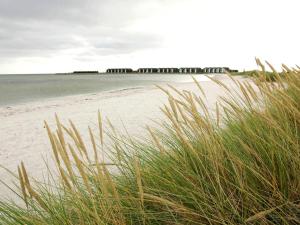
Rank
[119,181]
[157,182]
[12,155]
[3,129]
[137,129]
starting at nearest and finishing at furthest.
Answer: [157,182]
[119,181]
[12,155]
[137,129]
[3,129]

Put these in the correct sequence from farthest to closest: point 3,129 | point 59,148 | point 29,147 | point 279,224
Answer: point 3,129 < point 29,147 < point 279,224 < point 59,148

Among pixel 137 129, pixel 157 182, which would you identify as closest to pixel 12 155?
pixel 137 129

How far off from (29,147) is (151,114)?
3.35 m

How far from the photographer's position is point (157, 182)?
5.40 feet

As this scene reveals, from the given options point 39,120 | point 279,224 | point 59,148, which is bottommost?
point 39,120

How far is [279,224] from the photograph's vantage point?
1.38 metres

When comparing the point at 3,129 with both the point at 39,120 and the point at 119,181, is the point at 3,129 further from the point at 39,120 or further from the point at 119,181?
the point at 119,181

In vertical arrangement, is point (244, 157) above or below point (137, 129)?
above

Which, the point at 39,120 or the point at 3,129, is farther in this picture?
the point at 39,120

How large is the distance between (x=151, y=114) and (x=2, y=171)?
4.32 meters

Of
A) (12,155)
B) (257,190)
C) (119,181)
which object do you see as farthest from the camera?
(12,155)

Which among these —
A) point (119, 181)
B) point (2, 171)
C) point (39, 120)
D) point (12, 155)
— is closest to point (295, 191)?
point (119, 181)

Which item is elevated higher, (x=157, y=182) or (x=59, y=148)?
(x=59, y=148)

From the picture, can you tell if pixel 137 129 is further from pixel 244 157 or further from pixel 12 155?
pixel 244 157
